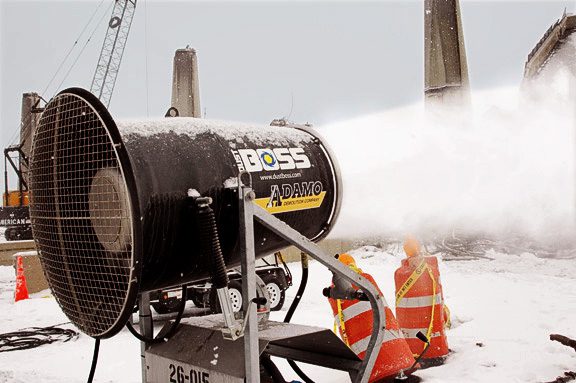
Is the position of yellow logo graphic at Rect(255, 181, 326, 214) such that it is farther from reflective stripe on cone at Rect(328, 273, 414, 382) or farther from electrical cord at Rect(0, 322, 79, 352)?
electrical cord at Rect(0, 322, 79, 352)

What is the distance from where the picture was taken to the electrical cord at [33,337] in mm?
7305

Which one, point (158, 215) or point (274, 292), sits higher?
point (158, 215)

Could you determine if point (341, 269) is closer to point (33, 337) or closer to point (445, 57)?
point (33, 337)

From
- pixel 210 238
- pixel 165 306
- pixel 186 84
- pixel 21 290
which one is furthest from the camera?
pixel 186 84

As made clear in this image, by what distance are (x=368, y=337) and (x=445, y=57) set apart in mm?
11801

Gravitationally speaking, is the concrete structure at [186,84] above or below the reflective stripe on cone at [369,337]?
above

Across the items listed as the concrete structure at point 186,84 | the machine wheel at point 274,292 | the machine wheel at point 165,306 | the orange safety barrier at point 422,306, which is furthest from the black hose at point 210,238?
the concrete structure at point 186,84

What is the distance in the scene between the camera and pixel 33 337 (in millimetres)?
7762

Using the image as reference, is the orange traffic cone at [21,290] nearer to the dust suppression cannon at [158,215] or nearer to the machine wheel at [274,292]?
the machine wheel at [274,292]

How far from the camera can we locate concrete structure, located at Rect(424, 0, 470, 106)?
14.7 metres

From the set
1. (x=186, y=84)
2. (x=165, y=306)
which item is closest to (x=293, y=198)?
(x=165, y=306)

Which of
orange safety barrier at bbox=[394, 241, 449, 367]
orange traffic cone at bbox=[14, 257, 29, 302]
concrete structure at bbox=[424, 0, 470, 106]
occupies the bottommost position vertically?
orange traffic cone at bbox=[14, 257, 29, 302]

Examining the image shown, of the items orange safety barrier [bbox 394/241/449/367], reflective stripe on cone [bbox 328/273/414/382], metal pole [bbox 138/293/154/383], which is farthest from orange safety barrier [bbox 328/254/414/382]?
metal pole [bbox 138/293/154/383]

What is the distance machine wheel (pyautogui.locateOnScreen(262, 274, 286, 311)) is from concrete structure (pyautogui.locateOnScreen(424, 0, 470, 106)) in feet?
25.9
